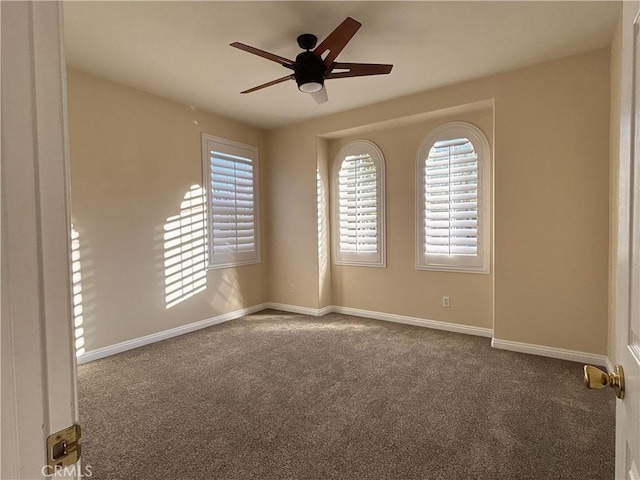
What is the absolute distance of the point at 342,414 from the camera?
2.34 meters

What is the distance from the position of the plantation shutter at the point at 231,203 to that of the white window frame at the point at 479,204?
241 cm

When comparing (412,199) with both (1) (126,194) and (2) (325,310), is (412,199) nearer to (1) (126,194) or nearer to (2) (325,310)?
(2) (325,310)

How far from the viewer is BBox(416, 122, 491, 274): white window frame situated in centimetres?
392

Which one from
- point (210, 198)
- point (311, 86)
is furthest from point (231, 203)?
point (311, 86)

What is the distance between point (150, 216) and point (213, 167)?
3.63 feet

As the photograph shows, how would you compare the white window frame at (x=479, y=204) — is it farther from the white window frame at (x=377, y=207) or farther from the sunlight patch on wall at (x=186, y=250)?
the sunlight patch on wall at (x=186, y=250)

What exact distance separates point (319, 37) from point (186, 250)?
2.82 metres

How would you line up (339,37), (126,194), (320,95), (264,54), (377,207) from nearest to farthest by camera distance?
(339,37)
(264,54)
(320,95)
(126,194)
(377,207)

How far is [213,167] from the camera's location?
15.1 feet

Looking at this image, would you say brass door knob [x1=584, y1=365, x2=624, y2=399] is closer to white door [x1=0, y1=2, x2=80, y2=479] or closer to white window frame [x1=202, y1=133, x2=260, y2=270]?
white door [x1=0, y1=2, x2=80, y2=479]

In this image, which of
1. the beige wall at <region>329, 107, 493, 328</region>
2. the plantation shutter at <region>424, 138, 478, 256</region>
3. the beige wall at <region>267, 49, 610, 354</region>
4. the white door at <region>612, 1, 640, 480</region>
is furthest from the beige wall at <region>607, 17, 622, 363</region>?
the white door at <region>612, 1, 640, 480</region>

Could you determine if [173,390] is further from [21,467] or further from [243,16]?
[243,16]

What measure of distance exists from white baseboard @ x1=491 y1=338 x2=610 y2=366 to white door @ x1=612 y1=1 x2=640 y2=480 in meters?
2.89

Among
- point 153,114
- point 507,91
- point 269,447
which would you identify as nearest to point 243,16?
point 153,114
